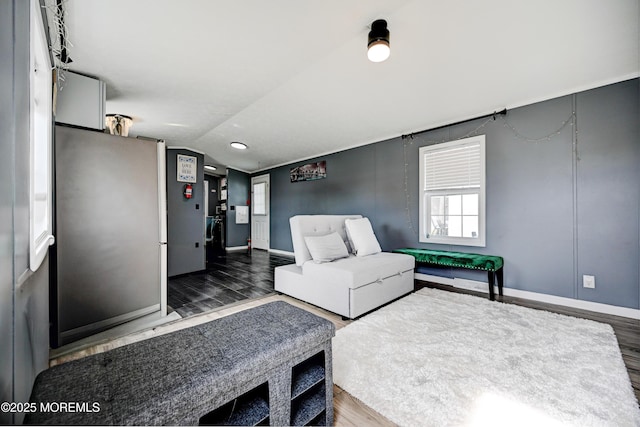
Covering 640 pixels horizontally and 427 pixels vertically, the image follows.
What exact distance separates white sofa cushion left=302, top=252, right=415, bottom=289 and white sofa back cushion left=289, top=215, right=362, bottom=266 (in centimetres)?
18

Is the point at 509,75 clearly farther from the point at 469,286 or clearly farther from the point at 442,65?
the point at 469,286

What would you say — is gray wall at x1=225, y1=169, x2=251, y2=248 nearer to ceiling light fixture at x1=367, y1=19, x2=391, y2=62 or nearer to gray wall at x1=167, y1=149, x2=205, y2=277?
gray wall at x1=167, y1=149, x2=205, y2=277

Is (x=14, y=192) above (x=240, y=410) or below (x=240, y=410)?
above

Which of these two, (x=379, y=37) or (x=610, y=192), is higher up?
(x=379, y=37)

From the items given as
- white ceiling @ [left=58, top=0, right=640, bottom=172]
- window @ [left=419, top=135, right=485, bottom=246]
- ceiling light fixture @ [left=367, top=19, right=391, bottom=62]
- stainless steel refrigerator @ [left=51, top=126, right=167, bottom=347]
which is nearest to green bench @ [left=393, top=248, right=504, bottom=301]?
window @ [left=419, top=135, right=485, bottom=246]

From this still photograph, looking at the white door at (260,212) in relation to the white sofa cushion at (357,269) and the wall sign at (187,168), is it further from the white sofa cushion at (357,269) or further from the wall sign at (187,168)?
the white sofa cushion at (357,269)

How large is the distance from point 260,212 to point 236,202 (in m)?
0.77

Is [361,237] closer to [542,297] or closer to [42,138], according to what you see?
[542,297]

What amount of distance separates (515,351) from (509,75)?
2.61 metres

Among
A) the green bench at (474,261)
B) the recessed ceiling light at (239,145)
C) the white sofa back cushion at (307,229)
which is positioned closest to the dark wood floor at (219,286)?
the white sofa back cushion at (307,229)

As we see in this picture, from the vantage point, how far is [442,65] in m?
2.43

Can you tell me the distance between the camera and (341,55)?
234cm

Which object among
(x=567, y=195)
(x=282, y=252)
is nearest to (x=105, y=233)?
(x=282, y=252)

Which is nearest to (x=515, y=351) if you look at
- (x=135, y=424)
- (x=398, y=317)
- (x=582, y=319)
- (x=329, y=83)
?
(x=398, y=317)
